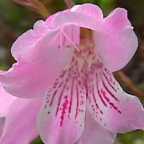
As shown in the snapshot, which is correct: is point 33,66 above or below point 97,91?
above

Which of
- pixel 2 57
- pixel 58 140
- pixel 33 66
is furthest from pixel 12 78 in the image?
pixel 2 57

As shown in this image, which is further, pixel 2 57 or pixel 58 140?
pixel 2 57

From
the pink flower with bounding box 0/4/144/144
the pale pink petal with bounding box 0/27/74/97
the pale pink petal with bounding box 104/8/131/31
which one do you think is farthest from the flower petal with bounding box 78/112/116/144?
the pale pink petal with bounding box 104/8/131/31

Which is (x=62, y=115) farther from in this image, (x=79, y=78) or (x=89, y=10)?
(x=89, y=10)

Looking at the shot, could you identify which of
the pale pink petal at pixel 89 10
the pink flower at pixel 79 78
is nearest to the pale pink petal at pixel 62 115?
the pink flower at pixel 79 78

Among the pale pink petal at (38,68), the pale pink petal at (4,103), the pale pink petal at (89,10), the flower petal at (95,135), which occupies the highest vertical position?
the pale pink petal at (89,10)

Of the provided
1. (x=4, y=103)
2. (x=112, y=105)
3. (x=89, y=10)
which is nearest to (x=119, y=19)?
(x=89, y=10)

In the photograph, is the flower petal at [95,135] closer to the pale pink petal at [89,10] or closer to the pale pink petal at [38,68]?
the pale pink petal at [38,68]

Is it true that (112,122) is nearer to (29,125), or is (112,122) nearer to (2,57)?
(29,125)
